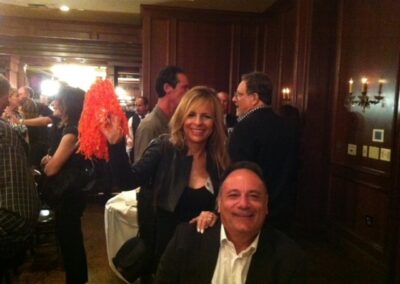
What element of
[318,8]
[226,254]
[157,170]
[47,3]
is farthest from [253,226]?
[47,3]

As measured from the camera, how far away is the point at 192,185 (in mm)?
1616

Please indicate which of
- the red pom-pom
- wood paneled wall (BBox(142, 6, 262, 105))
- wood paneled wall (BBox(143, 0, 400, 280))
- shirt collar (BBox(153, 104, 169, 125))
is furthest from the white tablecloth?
wood paneled wall (BBox(142, 6, 262, 105))

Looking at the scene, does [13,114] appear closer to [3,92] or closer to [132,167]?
[3,92]

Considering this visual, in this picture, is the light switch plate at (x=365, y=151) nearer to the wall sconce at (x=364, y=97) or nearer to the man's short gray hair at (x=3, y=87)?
the wall sconce at (x=364, y=97)

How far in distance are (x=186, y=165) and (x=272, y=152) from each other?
742 mm

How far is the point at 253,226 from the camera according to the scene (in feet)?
3.77

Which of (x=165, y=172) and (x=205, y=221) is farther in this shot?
(x=165, y=172)

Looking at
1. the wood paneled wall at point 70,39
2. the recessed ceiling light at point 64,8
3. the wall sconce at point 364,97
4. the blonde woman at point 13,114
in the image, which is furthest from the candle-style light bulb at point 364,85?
the recessed ceiling light at point 64,8

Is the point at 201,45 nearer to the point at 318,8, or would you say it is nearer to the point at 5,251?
the point at 318,8

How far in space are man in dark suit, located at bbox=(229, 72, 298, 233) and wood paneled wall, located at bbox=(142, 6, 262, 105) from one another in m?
3.33

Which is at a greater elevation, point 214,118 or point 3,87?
point 3,87

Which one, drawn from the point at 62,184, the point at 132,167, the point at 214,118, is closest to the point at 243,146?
the point at 214,118

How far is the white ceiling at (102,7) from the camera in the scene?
504 cm

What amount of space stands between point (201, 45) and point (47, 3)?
232cm
